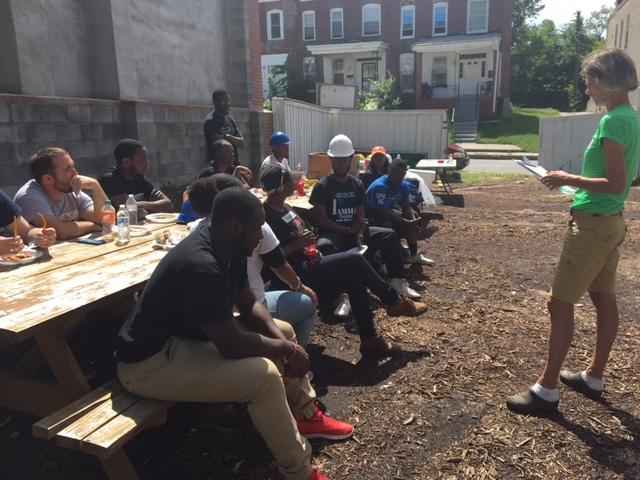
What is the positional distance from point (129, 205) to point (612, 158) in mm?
3470

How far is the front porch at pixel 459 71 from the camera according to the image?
1214 inches

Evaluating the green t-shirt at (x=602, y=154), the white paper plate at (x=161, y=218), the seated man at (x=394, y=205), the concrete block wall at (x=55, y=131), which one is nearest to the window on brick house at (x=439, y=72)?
the concrete block wall at (x=55, y=131)

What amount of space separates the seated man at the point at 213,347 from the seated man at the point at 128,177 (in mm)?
2503

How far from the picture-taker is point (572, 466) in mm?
2639

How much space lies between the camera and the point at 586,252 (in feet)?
9.52

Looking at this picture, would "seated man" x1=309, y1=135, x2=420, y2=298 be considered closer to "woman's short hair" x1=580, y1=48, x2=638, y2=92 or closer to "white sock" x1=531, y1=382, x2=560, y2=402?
"white sock" x1=531, y1=382, x2=560, y2=402

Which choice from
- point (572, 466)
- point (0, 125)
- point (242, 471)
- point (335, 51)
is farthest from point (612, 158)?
point (335, 51)

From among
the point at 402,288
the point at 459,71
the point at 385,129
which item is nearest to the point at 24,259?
the point at 402,288

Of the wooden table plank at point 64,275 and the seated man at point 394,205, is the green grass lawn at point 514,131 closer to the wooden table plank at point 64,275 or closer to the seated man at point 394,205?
the seated man at point 394,205

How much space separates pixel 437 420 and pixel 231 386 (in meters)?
1.36

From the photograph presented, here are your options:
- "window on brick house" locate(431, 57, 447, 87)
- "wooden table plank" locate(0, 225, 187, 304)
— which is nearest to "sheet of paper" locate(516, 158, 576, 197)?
"wooden table plank" locate(0, 225, 187, 304)

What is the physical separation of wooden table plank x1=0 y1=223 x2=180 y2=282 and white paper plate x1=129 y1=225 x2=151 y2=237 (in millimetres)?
46

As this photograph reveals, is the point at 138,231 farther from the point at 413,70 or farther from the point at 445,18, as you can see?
the point at 445,18

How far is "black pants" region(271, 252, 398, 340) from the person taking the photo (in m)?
3.78
